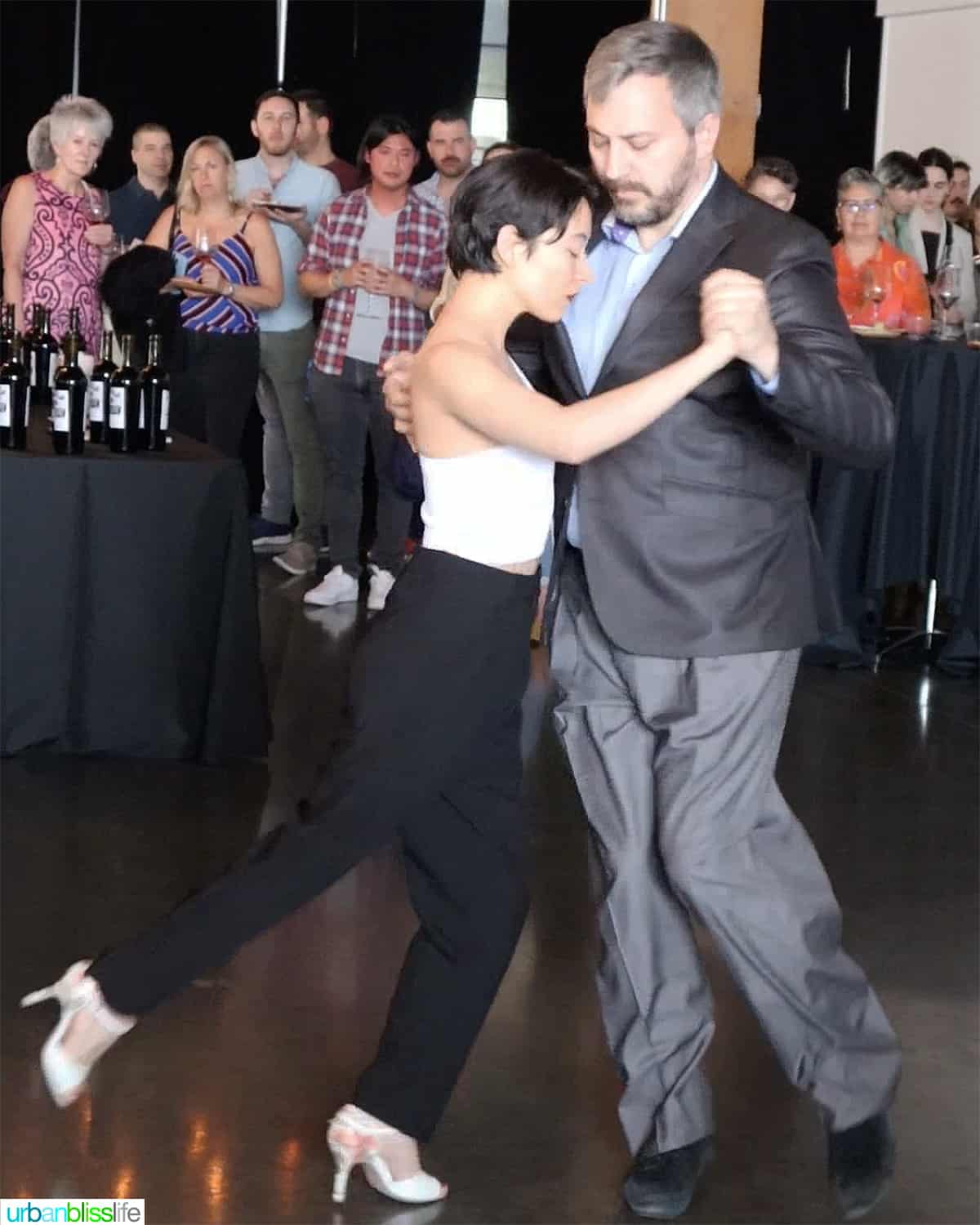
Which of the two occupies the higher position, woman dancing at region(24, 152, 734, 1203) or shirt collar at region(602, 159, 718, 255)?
shirt collar at region(602, 159, 718, 255)

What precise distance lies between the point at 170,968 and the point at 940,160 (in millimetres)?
6923

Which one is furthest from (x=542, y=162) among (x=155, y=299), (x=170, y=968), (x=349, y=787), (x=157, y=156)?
(x=157, y=156)

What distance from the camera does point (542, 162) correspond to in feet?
7.73

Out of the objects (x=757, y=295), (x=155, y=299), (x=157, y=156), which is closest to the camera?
(x=757, y=295)

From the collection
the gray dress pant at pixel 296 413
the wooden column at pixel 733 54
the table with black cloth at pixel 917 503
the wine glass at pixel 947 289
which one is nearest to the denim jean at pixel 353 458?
the gray dress pant at pixel 296 413

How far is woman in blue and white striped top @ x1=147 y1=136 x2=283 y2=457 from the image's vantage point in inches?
255

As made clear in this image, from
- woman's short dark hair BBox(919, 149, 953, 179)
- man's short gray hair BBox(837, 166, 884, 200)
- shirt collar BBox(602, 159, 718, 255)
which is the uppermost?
woman's short dark hair BBox(919, 149, 953, 179)

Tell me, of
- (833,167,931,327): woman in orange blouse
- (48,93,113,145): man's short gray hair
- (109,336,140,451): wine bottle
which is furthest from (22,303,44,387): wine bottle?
(833,167,931,327): woman in orange blouse

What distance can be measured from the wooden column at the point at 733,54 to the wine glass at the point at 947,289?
1.80m

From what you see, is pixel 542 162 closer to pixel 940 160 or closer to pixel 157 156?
pixel 157 156

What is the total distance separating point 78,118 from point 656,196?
11.7ft

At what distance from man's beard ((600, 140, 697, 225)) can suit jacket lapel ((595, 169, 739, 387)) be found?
0.15ft

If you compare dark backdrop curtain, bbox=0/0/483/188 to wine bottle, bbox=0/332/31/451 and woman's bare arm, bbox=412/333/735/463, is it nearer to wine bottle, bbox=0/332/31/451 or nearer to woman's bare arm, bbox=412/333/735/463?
wine bottle, bbox=0/332/31/451

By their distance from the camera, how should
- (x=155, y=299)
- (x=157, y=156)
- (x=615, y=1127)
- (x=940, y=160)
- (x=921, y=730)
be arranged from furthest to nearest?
(x=940, y=160), (x=157, y=156), (x=155, y=299), (x=921, y=730), (x=615, y=1127)
